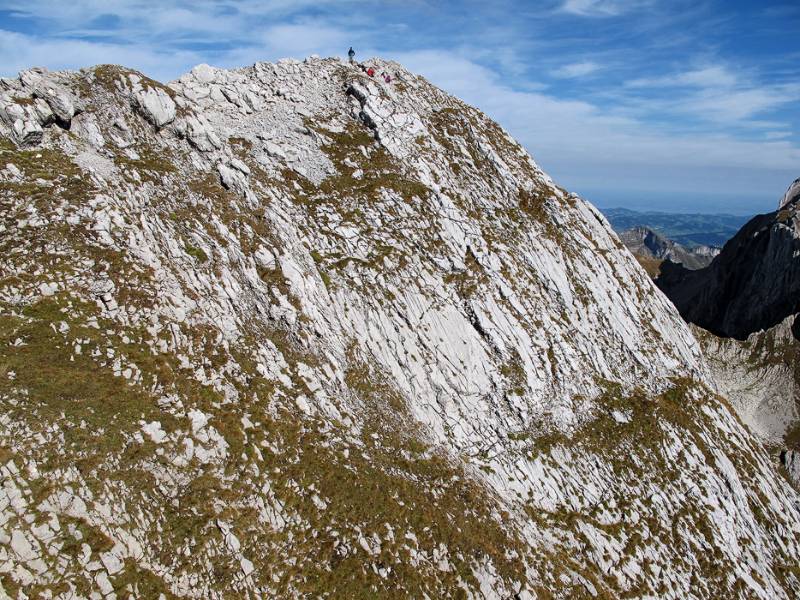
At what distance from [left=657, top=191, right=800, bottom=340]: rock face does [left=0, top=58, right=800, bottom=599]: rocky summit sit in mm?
50558

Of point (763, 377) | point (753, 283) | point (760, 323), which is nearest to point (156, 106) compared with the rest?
point (763, 377)

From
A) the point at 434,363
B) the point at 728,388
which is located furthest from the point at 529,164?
the point at 728,388

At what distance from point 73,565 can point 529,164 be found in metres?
48.4

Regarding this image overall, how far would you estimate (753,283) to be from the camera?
268 ft

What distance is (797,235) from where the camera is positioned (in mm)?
76000

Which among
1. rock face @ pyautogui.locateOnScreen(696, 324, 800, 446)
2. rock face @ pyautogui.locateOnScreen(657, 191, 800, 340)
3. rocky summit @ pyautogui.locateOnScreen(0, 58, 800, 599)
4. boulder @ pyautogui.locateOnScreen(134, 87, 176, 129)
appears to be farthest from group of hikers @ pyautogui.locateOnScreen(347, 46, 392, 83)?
rock face @ pyautogui.locateOnScreen(657, 191, 800, 340)

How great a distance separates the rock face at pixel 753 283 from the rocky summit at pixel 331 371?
50558mm


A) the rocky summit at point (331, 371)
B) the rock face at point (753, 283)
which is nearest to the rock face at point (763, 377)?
the rock face at point (753, 283)

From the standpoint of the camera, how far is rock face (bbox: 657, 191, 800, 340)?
7562cm

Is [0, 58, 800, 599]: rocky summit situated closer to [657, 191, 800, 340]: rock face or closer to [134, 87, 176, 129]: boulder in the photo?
[134, 87, 176, 129]: boulder

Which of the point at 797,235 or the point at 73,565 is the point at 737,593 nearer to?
the point at 73,565

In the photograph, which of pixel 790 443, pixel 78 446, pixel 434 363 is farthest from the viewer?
pixel 790 443

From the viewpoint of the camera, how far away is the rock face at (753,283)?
75.6 meters

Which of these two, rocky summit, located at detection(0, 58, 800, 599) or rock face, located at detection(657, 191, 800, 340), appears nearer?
rocky summit, located at detection(0, 58, 800, 599)
